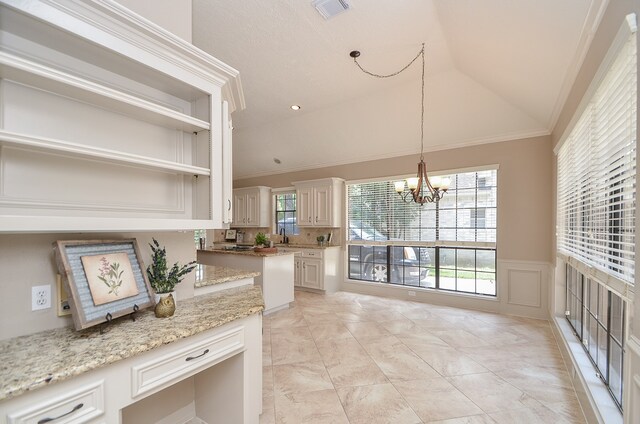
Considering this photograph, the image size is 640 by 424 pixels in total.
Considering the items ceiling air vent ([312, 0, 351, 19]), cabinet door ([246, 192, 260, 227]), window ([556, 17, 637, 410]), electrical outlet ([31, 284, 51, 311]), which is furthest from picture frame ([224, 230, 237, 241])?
window ([556, 17, 637, 410])

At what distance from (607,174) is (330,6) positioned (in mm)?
2621

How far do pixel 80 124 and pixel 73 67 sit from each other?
0.29 metres

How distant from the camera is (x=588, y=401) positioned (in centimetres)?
197

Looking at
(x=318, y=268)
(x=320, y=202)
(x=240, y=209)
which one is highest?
(x=320, y=202)

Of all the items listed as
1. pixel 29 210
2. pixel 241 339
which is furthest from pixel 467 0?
pixel 29 210

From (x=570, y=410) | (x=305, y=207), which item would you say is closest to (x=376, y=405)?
(x=570, y=410)

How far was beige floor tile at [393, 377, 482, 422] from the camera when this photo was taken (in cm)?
211

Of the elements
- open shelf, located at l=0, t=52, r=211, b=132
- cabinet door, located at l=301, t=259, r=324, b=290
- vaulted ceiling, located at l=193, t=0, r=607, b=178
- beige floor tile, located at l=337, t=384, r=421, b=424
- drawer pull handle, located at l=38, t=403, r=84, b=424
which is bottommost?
beige floor tile, located at l=337, t=384, r=421, b=424

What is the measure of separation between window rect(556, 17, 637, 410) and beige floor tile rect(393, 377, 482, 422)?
0.94 metres

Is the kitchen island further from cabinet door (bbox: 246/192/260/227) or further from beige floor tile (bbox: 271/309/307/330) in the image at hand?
cabinet door (bbox: 246/192/260/227)

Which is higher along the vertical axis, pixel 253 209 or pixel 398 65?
pixel 398 65

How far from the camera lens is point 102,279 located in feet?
4.63

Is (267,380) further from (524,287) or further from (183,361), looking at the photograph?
(524,287)

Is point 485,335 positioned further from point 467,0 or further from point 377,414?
point 467,0
